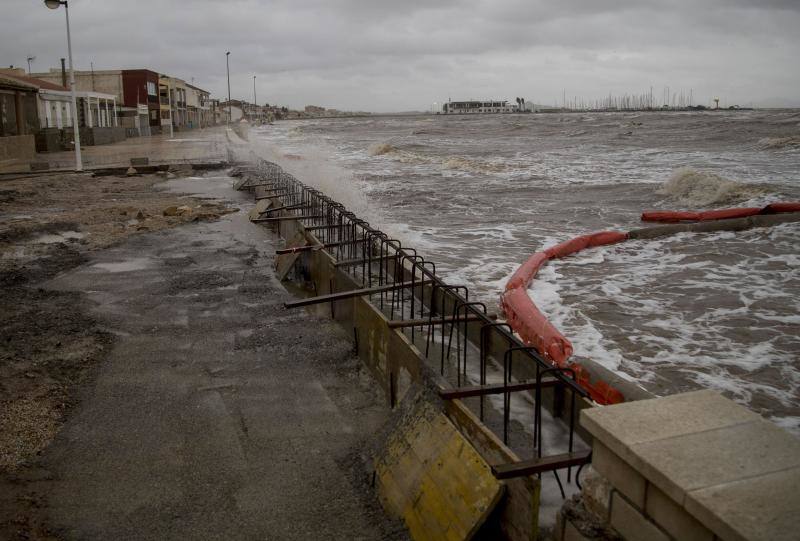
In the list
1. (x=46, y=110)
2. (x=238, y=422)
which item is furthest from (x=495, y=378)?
(x=46, y=110)

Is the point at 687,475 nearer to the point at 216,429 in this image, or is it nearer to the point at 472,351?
the point at 216,429

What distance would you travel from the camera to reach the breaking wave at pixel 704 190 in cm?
2103

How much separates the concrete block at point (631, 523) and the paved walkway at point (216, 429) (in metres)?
1.56

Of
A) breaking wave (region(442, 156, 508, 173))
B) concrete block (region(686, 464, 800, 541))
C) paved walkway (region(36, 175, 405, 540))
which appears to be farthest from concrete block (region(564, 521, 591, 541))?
breaking wave (region(442, 156, 508, 173))

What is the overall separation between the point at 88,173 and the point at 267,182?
10152 mm

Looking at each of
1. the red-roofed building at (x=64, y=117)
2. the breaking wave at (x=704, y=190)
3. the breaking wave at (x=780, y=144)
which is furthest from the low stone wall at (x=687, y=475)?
the breaking wave at (x=780, y=144)

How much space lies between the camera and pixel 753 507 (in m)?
2.04

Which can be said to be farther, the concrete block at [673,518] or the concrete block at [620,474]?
the concrete block at [620,474]

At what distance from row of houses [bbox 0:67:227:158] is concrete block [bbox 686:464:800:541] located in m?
32.9

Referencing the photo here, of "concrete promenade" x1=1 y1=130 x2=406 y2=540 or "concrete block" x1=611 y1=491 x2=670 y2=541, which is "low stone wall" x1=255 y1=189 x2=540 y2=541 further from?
"concrete block" x1=611 y1=491 x2=670 y2=541

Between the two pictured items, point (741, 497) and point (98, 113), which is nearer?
point (741, 497)

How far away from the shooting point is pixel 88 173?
24438 mm

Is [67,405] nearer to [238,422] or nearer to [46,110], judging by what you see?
[238,422]

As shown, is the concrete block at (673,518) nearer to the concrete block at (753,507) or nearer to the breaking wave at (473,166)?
the concrete block at (753,507)
